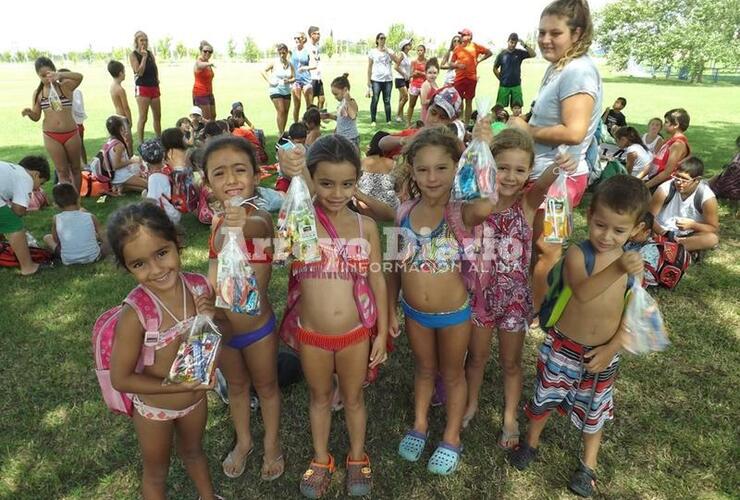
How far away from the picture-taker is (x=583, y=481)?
251 centimetres

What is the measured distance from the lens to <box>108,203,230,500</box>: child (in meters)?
1.87

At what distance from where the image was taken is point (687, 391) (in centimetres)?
319

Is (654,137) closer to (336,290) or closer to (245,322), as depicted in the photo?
(336,290)

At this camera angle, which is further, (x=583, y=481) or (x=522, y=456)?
(x=522, y=456)

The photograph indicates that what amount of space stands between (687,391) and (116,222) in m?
3.59

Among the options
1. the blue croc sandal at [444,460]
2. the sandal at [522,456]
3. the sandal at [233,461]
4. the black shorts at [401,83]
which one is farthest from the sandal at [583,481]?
the black shorts at [401,83]

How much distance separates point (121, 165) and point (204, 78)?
3.44 metres

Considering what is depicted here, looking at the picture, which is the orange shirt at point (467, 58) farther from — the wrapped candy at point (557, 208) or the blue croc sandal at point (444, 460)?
the blue croc sandal at point (444, 460)

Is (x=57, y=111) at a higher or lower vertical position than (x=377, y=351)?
higher

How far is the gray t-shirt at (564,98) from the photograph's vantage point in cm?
253

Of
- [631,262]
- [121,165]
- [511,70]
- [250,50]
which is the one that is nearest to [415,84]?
[511,70]

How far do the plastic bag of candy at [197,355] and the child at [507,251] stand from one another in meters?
1.27

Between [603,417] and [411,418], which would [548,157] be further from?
[411,418]

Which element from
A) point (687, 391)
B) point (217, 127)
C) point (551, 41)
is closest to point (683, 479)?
point (687, 391)
